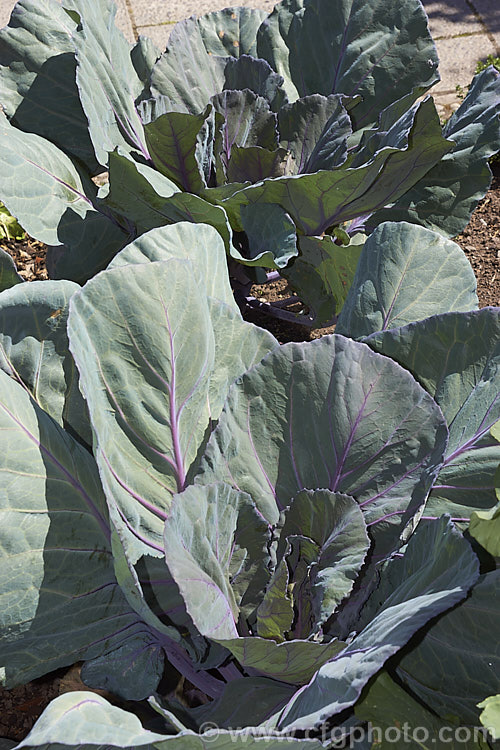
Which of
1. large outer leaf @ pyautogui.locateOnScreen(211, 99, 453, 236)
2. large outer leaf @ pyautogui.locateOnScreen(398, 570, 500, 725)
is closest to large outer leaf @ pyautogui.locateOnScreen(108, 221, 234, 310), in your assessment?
large outer leaf @ pyautogui.locateOnScreen(211, 99, 453, 236)

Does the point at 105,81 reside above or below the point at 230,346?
above

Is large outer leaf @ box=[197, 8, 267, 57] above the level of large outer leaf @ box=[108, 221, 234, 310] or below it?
above

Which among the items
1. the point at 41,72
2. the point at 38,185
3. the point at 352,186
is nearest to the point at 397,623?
the point at 352,186

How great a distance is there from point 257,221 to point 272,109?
0.52m

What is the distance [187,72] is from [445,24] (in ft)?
9.97

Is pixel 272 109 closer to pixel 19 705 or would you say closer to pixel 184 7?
pixel 19 705

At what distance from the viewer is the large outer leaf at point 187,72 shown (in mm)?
2619

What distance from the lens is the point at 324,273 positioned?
2529mm

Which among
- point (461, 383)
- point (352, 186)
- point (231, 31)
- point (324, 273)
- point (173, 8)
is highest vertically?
point (231, 31)

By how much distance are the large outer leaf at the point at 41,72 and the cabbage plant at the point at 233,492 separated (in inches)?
54.8

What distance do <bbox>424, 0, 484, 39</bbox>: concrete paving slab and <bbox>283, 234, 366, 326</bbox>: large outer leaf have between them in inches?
117

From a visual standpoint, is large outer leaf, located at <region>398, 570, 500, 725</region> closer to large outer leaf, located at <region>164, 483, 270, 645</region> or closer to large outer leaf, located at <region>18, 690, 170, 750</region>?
large outer leaf, located at <region>164, 483, 270, 645</region>

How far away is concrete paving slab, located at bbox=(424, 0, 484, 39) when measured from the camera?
486cm

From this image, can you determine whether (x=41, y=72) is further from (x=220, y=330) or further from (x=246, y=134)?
(x=220, y=330)
